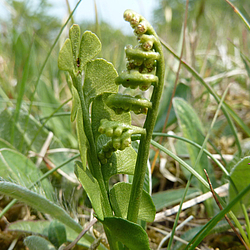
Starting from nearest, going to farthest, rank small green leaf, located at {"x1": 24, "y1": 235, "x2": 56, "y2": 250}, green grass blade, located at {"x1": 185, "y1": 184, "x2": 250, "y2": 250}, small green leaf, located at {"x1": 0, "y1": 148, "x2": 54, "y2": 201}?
green grass blade, located at {"x1": 185, "y1": 184, "x2": 250, "y2": 250}
small green leaf, located at {"x1": 24, "y1": 235, "x2": 56, "y2": 250}
small green leaf, located at {"x1": 0, "y1": 148, "x2": 54, "y2": 201}

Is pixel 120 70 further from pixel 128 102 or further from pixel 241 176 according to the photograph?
pixel 128 102

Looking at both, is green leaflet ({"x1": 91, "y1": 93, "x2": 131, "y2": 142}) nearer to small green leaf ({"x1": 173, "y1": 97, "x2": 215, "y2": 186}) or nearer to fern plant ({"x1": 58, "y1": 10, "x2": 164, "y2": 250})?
fern plant ({"x1": 58, "y1": 10, "x2": 164, "y2": 250})

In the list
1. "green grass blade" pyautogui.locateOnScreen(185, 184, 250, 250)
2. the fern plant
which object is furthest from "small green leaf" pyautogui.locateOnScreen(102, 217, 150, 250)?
"green grass blade" pyautogui.locateOnScreen(185, 184, 250, 250)

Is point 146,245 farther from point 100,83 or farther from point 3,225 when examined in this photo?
point 3,225

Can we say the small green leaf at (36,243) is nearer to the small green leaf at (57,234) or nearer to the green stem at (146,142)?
the small green leaf at (57,234)

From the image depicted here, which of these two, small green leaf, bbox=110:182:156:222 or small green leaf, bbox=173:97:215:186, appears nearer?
small green leaf, bbox=110:182:156:222

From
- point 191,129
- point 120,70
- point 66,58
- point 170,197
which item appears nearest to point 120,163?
point 66,58

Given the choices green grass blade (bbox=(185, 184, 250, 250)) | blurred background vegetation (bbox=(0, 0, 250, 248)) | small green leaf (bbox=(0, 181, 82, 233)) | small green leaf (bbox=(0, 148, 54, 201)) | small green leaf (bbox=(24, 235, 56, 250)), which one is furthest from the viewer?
blurred background vegetation (bbox=(0, 0, 250, 248))

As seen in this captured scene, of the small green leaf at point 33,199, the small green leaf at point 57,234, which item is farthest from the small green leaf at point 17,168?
the small green leaf at point 33,199
